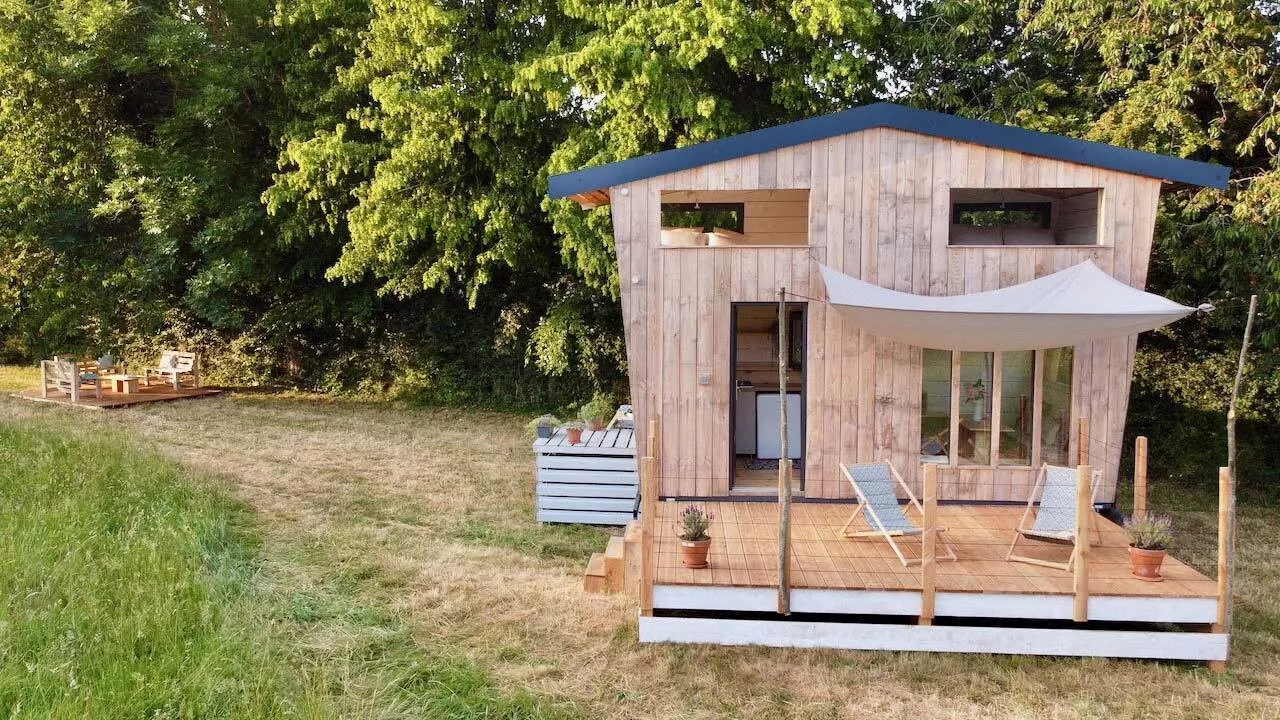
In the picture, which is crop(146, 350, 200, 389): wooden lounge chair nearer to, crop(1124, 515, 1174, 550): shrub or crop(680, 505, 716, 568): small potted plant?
crop(680, 505, 716, 568): small potted plant

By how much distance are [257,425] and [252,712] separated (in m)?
9.32

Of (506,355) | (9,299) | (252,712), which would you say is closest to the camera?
(252,712)

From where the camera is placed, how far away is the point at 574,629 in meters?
5.75

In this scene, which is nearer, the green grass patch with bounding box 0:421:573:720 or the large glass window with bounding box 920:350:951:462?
the green grass patch with bounding box 0:421:573:720

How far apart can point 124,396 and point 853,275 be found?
12219 mm

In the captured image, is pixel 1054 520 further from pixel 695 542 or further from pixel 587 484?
pixel 587 484

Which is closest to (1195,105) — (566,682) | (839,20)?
(839,20)

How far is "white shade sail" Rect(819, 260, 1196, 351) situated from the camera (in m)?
6.21

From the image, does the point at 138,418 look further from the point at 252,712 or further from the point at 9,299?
the point at 252,712

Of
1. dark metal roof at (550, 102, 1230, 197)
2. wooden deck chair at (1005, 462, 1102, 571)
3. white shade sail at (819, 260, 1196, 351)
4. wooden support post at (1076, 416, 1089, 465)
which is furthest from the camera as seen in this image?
wooden support post at (1076, 416, 1089, 465)

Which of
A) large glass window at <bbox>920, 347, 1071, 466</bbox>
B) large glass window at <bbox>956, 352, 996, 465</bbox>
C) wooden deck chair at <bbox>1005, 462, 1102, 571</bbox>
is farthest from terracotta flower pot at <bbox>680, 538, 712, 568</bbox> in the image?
large glass window at <bbox>956, 352, 996, 465</bbox>

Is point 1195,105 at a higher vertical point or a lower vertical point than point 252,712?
higher

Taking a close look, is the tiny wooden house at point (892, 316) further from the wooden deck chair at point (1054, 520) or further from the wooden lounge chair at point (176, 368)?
the wooden lounge chair at point (176, 368)

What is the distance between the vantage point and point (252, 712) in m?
4.26
